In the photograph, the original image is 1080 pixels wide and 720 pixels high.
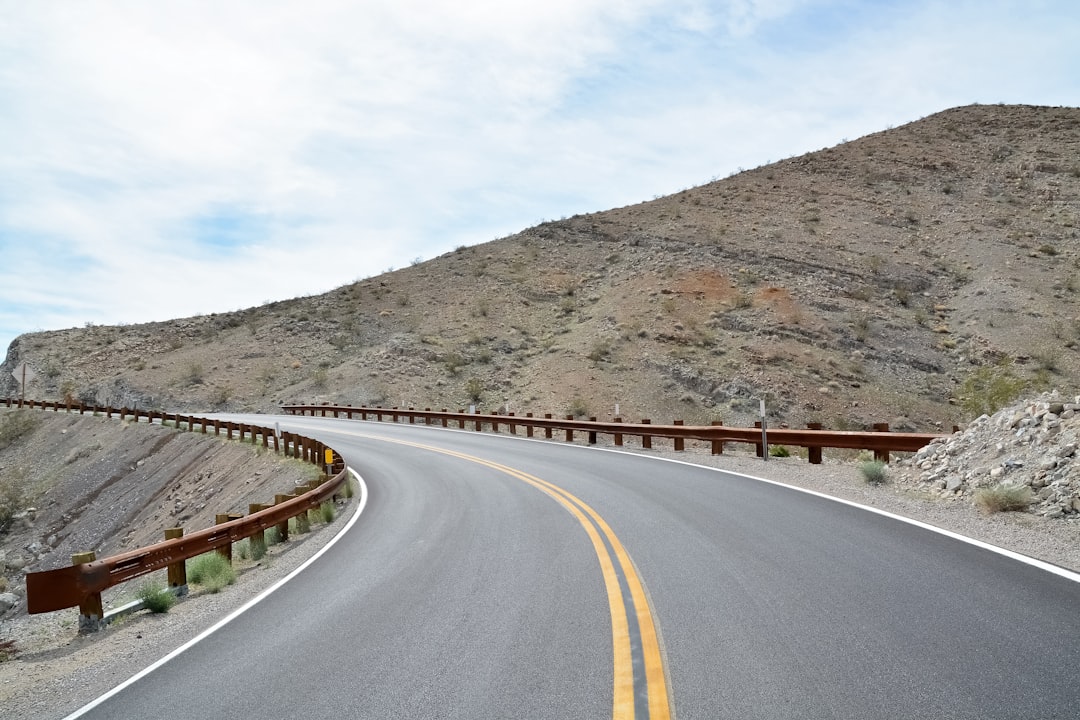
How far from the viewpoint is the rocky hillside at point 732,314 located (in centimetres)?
3466

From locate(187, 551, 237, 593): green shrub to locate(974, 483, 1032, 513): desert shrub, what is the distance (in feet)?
31.5

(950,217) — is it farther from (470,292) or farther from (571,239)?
(470,292)

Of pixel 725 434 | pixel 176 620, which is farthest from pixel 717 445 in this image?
pixel 176 620

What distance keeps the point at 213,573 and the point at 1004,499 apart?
10073 millimetres

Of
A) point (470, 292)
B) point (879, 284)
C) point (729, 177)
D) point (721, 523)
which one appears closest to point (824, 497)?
point (721, 523)

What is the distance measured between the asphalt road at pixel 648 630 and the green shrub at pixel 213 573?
107 cm

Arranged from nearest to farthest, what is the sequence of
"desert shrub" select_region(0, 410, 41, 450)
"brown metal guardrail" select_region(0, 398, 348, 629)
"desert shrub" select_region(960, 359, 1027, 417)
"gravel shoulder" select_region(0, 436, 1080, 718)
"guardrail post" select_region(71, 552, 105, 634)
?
"gravel shoulder" select_region(0, 436, 1080, 718)
"brown metal guardrail" select_region(0, 398, 348, 629)
"guardrail post" select_region(71, 552, 105, 634)
"desert shrub" select_region(960, 359, 1027, 417)
"desert shrub" select_region(0, 410, 41, 450)

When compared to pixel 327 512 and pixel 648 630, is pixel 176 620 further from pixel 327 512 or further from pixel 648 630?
pixel 327 512

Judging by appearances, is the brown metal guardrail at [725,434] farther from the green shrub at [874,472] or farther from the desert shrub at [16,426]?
the desert shrub at [16,426]

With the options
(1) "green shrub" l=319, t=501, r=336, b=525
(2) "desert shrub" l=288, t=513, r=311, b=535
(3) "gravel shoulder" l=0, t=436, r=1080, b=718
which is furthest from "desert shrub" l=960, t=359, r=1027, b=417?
(2) "desert shrub" l=288, t=513, r=311, b=535

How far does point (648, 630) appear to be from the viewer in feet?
18.5

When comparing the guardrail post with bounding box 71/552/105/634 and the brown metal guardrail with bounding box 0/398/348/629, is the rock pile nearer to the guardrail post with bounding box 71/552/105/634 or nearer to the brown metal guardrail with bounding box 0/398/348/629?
the brown metal guardrail with bounding box 0/398/348/629

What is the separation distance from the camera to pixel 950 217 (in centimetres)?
5212

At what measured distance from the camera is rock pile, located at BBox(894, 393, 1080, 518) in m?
9.84
